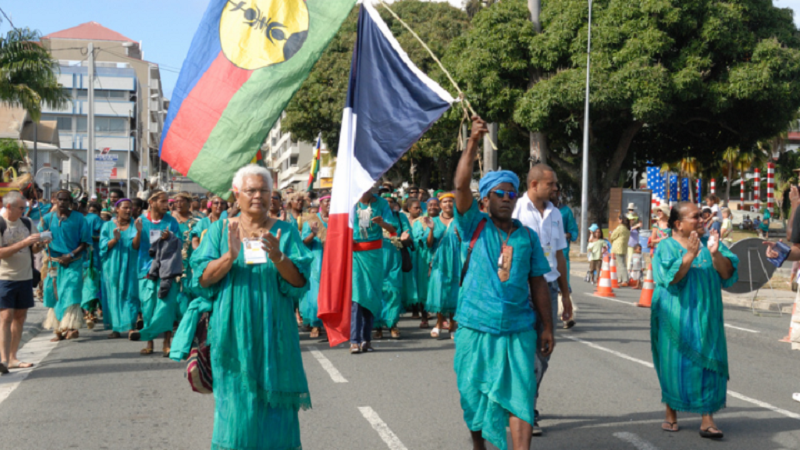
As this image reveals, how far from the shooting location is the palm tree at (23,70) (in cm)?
2766

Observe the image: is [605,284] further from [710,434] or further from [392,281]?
[710,434]

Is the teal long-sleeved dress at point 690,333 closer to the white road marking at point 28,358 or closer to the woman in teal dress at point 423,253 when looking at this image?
the white road marking at point 28,358

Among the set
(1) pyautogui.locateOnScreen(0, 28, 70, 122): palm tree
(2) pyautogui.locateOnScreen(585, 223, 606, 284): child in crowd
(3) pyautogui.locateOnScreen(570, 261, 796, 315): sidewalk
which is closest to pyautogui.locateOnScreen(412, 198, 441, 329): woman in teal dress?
(3) pyautogui.locateOnScreen(570, 261, 796, 315): sidewalk

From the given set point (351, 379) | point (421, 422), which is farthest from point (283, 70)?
point (351, 379)

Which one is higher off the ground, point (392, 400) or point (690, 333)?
point (690, 333)

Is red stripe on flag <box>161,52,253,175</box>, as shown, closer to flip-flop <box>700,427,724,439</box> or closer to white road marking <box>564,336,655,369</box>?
flip-flop <box>700,427,724,439</box>

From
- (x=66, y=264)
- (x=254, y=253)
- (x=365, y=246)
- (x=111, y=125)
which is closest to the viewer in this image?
(x=254, y=253)

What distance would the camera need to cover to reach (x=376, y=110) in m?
5.56

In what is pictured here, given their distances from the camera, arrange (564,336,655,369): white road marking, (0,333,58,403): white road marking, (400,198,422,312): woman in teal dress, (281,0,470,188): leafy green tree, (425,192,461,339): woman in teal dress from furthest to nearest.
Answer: (281,0,470,188): leafy green tree, (400,198,422,312): woman in teal dress, (425,192,461,339): woman in teal dress, (564,336,655,369): white road marking, (0,333,58,403): white road marking

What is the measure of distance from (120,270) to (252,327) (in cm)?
687

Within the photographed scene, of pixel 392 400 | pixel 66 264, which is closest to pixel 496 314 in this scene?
pixel 392 400

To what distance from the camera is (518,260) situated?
5016mm

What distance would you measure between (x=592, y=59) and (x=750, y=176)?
66.4 metres

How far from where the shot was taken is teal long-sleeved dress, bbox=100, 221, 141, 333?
1078 cm
